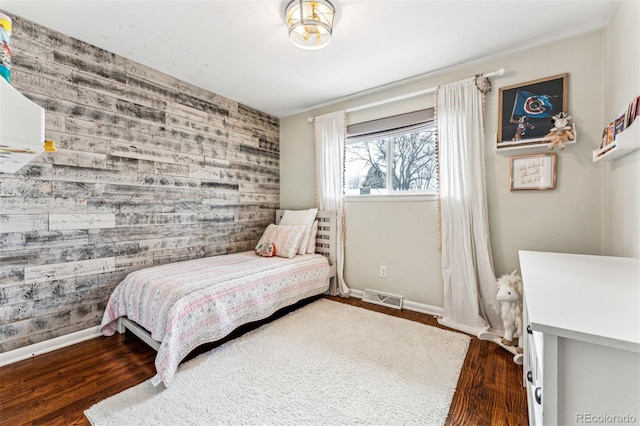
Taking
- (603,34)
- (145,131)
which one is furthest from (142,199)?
(603,34)

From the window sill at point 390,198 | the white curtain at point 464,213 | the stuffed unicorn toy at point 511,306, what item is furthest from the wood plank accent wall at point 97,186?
the stuffed unicorn toy at point 511,306

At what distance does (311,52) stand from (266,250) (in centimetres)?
198

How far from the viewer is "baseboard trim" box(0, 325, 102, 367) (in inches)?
74.1

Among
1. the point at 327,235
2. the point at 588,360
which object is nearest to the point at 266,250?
the point at 327,235

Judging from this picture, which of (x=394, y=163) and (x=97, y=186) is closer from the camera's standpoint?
(x=97, y=186)

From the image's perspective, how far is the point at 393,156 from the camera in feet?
10.0

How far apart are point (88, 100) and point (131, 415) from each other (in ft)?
7.56

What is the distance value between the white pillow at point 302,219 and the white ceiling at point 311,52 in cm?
152

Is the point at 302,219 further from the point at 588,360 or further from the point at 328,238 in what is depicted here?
the point at 588,360

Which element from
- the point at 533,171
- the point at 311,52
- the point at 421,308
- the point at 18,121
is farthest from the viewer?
the point at 421,308

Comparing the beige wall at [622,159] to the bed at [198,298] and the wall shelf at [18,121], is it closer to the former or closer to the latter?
the wall shelf at [18,121]

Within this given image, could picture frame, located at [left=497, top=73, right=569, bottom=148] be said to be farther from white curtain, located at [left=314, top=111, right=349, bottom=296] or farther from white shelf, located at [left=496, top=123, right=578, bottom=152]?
white curtain, located at [left=314, top=111, right=349, bottom=296]

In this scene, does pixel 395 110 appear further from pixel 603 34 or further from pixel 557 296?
pixel 557 296

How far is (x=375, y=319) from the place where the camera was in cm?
258
